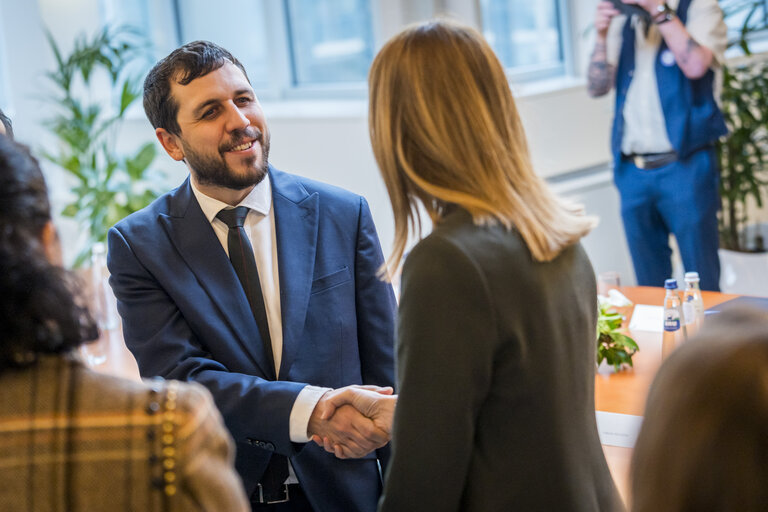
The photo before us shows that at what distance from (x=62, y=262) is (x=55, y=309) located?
3.1 inches

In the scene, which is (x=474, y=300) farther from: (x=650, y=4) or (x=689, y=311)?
(x=650, y=4)

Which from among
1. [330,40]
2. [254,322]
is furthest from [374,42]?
[254,322]

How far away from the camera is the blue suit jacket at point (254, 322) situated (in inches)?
72.9

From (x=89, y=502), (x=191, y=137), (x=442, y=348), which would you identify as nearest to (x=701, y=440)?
(x=442, y=348)

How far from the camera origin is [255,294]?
1947 mm

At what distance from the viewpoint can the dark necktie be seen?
1.92m

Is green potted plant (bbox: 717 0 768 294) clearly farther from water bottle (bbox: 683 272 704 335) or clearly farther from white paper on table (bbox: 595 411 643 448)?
white paper on table (bbox: 595 411 643 448)

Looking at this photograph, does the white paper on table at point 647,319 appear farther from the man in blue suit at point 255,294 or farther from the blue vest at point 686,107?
the blue vest at point 686,107

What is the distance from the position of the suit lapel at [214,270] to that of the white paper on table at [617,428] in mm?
728

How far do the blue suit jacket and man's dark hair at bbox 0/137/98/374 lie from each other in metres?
0.80

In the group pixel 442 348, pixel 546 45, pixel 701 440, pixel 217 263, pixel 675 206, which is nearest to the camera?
pixel 701 440

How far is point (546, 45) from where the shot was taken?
19.7 ft

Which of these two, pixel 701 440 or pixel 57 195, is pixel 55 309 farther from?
pixel 57 195

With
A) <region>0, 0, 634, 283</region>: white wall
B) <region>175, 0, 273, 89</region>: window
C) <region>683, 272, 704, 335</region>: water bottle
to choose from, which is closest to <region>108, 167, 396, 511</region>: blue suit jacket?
<region>683, 272, 704, 335</region>: water bottle
